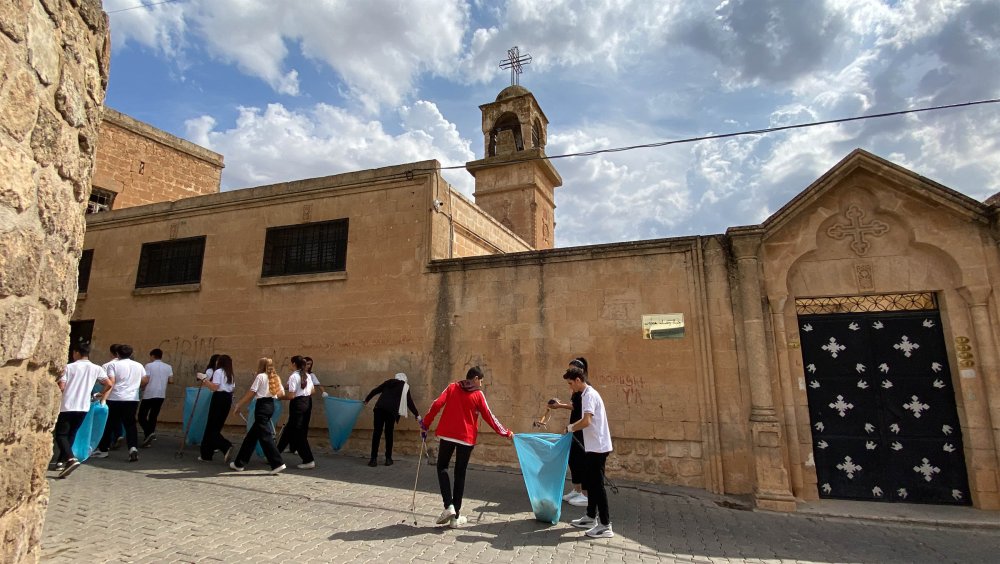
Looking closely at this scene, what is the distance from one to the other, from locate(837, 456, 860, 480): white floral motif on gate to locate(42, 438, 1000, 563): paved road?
0.98 m

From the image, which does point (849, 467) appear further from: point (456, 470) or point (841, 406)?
point (456, 470)

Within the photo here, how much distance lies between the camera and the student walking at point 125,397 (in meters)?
8.42

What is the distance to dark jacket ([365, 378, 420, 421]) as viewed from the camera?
28.9ft

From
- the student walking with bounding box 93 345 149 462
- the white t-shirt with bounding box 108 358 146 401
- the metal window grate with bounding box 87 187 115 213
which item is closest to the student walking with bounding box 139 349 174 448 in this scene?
the student walking with bounding box 93 345 149 462

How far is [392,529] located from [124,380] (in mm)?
5836

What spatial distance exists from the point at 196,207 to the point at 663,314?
11.0 m

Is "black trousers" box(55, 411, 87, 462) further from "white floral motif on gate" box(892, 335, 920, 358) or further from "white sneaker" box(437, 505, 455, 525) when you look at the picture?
"white floral motif on gate" box(892, 335, 920, 358)

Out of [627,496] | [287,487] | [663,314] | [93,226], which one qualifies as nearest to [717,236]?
[663,314]

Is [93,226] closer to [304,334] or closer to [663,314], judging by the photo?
[304,334]

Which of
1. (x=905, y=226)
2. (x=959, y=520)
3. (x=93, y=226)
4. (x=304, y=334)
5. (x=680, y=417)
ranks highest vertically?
(x=93, y=226)

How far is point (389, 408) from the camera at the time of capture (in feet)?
28.8

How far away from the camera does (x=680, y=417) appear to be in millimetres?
8086

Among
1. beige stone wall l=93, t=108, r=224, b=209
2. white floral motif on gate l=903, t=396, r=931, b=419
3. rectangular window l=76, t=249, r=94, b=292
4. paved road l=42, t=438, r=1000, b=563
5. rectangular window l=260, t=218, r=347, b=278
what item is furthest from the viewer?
beige stone wall l=93, t=108, r=224, b=209

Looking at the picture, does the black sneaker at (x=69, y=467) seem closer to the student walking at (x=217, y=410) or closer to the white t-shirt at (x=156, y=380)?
the student walking at (x=217, y=410)
